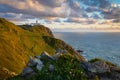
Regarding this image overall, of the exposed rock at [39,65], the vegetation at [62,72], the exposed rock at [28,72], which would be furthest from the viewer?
the exposed rock at [28,72]

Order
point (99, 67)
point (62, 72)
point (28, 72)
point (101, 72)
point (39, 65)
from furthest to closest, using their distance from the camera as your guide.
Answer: point (28, 72) < point (39, 65) < point (99, 67) < point (101, 72) < point (62, 72)

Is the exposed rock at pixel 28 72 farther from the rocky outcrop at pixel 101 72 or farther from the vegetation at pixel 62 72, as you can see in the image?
the rocky outcrop at pixel 101 72

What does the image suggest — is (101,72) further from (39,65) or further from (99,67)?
(39,65)

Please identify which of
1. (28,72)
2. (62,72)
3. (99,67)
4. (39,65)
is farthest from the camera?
(28,72)

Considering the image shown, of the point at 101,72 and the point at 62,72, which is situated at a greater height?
the point at 62,72

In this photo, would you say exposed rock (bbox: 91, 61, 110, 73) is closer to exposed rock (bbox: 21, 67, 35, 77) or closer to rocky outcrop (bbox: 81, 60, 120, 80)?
rocky outcrop (bbox: 81, 60, 120, 80)

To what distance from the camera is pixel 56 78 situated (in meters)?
40.2

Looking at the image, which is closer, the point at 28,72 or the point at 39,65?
the point at 39,65

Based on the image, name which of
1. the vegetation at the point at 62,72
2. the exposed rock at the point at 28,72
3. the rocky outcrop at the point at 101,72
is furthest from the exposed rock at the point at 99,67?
the exposed rock at the point at 28,72

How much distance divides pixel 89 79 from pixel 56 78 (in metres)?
5.75

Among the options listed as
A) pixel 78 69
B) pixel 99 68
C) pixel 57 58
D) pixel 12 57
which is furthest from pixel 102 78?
pixel 12 57

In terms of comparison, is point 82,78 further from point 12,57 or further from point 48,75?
point 12,57

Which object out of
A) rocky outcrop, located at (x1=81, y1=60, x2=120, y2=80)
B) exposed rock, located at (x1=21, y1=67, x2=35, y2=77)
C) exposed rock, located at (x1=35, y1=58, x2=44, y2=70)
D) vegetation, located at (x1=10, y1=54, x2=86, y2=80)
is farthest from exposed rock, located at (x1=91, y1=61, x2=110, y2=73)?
exposed rock, located at (x1=21, y1=67, x2=35, y2=77)

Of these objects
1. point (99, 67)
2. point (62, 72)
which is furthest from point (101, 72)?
point (62, 72)
